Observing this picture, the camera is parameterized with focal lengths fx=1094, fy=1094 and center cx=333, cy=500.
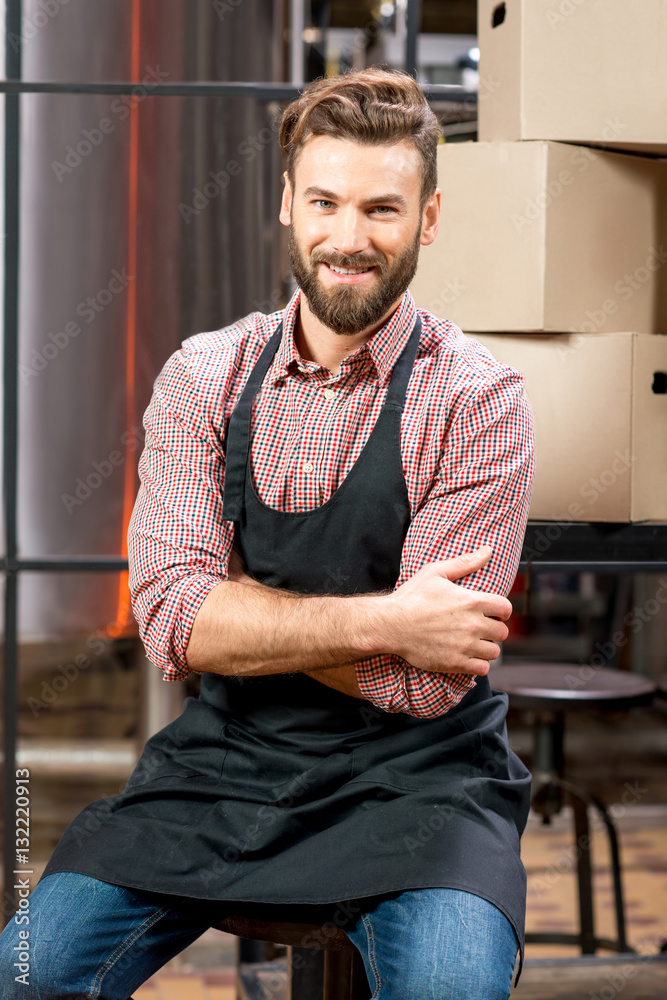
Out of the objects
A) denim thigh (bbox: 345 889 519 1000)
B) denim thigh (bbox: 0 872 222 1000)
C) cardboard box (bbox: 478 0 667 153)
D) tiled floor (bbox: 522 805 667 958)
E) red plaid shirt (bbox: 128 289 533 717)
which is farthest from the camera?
tiled floor (bbox: 522 805 667 958)

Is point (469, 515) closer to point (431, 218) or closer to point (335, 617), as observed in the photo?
point (335, 617)

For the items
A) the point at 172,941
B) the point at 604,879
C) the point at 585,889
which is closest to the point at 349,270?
the point at 172,941

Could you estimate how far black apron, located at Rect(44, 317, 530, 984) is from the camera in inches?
51.0

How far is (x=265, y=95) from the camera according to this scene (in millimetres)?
1925

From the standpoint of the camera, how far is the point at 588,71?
173 centimetres

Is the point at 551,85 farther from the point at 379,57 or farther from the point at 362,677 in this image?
the point at 379,57

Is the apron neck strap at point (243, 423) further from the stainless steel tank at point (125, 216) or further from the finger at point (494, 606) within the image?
the stainless steel tank at point (125, 216)

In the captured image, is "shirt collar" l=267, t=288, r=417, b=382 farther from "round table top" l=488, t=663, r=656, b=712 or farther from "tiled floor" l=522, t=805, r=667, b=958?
"tiled floor" l=522, t=805, r=667, b=958

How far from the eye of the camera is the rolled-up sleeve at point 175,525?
4.59ft

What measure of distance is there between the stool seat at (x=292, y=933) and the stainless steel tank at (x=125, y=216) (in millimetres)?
1465

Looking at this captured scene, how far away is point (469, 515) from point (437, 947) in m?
0.51

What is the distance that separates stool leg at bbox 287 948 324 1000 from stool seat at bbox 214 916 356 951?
0.29 metres

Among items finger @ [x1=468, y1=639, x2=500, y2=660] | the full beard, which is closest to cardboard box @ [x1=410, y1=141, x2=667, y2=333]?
the full beard

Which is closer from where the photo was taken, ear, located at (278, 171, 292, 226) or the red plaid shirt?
the red plaid shirt
